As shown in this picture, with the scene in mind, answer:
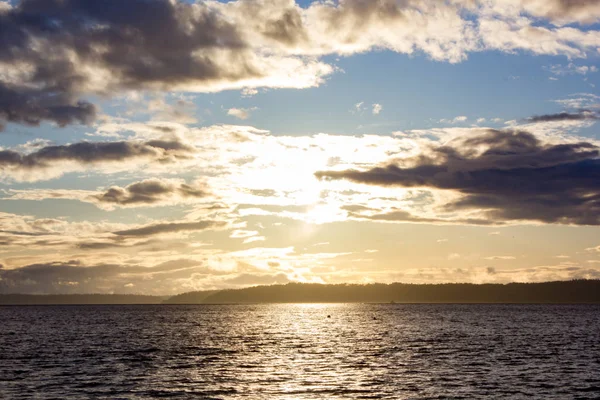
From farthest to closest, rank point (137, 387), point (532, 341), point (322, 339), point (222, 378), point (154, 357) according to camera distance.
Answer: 1. point (322, 339)
2. point (532, 341)
3. point (154, 357)
4. point (222, 378)
5. point (137, 387)

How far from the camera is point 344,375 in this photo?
248 feet

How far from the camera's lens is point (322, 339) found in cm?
13725

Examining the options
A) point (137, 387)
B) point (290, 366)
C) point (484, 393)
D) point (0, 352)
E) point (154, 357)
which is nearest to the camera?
point (484, 393)

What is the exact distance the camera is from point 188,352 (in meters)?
106

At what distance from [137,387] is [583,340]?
322 feet

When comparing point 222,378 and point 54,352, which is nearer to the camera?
point 222,378

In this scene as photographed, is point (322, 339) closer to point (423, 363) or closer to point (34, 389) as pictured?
point (423, 363)

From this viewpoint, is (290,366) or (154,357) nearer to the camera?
(290,366)

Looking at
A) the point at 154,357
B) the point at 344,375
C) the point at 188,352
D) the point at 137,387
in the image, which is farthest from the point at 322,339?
the point at 137,387

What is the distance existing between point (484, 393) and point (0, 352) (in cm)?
7942

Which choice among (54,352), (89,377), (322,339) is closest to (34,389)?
(89,377)

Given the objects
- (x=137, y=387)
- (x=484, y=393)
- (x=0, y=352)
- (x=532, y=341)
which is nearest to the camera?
(x=484, y=393)

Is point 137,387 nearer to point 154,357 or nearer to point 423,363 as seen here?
point 154,357

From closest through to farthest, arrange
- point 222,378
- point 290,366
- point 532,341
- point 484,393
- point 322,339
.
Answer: point 484,393, point 222,378, point 290,366, point 532,341, point 322,339
